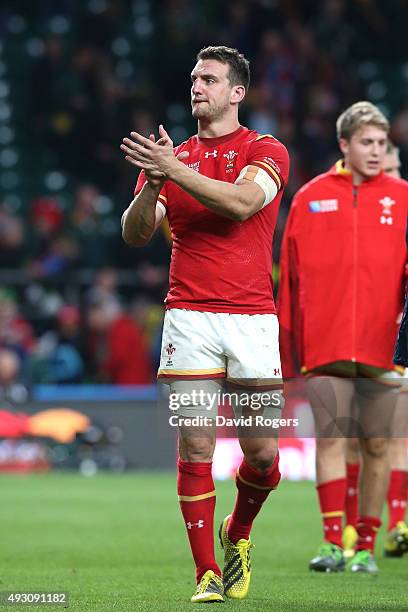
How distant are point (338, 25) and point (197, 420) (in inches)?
566

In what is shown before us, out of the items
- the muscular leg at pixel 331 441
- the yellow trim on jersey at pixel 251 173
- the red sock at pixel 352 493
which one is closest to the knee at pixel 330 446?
the muscular leg at pixel 331 441

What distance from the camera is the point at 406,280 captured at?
285 inches

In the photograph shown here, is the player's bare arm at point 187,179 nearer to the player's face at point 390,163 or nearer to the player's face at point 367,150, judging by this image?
the player's face at point 367,150

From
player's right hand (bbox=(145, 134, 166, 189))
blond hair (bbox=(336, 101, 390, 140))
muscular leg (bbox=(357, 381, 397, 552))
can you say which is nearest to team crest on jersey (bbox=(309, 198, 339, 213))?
blond hair (bbox=(336, 101, 390, 140))

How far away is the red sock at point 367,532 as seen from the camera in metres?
7.11

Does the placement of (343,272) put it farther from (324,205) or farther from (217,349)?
(217,349)

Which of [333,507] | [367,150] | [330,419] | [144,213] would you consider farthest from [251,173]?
[333,507]

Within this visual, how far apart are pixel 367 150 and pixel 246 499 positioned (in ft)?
7.51

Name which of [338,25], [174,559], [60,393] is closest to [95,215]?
[60,393]

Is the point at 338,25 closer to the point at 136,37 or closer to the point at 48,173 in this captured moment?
the point at 136,37

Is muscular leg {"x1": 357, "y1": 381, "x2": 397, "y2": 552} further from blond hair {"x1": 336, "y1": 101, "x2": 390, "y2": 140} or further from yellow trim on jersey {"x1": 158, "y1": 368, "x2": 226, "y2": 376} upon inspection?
yellow trim on jersey {"x1": 158, "y1": 368, "x2": 226, "y2": 376}

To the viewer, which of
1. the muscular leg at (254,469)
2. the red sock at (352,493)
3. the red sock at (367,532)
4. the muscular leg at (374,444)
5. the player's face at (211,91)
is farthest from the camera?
the red sock at (352,493)

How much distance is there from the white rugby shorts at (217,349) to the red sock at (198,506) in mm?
401

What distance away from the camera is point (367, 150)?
7.34 m
